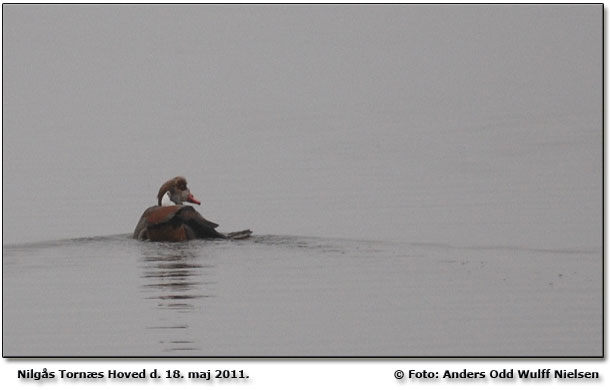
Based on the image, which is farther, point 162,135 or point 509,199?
point 162,135

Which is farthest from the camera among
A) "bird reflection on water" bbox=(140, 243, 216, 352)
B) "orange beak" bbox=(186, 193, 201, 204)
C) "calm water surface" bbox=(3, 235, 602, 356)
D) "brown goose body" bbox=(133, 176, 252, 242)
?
"orange beak" bbox=(186, 193, 201, 204)

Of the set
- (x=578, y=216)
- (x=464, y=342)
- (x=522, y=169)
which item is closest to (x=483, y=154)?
(x=522, y=169)

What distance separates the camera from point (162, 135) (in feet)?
46.6

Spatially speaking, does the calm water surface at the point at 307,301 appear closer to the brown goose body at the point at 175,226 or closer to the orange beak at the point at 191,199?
the brown goose body at the point at 175,226

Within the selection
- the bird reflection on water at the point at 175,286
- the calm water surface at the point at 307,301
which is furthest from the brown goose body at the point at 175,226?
the calm water surface at the point at 307,301

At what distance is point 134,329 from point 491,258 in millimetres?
3687

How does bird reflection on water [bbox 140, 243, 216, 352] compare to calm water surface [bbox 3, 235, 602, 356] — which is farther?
bird reflection on water [bbox 140, 243, 216, 352]

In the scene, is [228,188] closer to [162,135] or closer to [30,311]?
[162,135]

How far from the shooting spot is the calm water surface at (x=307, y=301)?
9.26 meters

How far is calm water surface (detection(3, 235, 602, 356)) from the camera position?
9.26 m

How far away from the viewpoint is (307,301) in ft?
33.3

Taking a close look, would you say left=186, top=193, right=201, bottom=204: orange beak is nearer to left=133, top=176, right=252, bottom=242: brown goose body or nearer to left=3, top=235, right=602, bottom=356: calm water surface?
left=133, top=176, right=252, bottom=242: brown goose body

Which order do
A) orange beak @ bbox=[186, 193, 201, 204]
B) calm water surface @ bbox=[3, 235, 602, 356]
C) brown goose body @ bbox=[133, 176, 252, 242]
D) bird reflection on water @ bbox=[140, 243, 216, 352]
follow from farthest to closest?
orange beak @ bbox=[186, 193, 201, 204], brown goose body @ bbox=[133, 176, 252, 242], bird reflection on water @ bbox=[140, 243, 216, 352], calm water surface @ bbox=[3, 235, 602, 356]

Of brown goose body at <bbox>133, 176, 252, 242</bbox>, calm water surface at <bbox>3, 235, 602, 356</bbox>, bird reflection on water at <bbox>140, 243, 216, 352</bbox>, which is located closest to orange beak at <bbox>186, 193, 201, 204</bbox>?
brown goose body at <bbox>133, 176, 252, 242</bbox>
